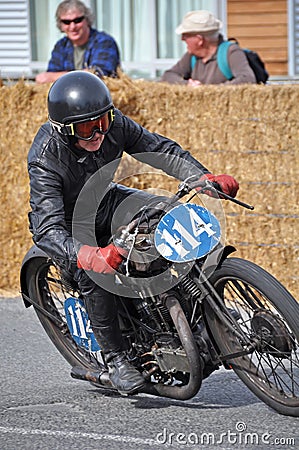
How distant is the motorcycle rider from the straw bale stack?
2.53m

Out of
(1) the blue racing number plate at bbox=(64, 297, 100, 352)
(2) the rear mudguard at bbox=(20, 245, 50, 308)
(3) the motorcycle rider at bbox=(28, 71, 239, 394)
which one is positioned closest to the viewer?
(3) the motorcycle rider at bbox=(28, 71, 239, 394)

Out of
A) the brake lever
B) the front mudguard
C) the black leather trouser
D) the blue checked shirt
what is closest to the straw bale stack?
the blue checked shirt

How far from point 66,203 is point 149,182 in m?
3.17

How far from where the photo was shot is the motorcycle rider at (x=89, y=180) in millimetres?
5230

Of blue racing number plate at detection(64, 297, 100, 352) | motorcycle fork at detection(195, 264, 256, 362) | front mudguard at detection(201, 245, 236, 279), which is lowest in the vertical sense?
blue racing number plate at detection(64, 297, 100, 352)

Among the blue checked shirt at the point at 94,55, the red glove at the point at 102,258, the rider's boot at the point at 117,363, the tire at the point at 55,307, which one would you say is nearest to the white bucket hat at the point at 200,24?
the blue checked shirt at the point at 94,55

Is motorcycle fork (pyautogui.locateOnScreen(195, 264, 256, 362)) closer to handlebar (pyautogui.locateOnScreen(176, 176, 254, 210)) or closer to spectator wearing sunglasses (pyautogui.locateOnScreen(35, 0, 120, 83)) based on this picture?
handlebar (pyautogui.locateOnScreen(176, 176, 254, 210))

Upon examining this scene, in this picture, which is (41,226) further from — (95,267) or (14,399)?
(14,399)

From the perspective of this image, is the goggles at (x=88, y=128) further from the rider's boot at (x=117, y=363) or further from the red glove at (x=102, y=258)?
the rider's boot at (x=117, y=363)

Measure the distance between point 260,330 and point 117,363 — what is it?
0.87 meters

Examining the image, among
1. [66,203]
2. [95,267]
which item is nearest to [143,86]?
[66,203]

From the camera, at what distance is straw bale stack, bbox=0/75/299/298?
8.12 m

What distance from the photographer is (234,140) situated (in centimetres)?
830

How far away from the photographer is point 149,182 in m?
8.69
